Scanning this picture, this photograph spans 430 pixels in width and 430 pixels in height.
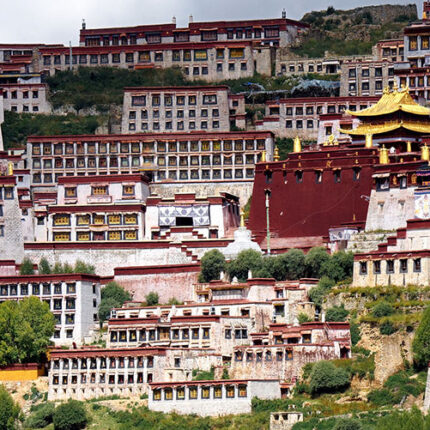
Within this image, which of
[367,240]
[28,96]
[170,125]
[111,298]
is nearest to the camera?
[367,240]

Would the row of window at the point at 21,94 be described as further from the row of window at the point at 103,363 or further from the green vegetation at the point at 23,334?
the row of window at the point at 103,363

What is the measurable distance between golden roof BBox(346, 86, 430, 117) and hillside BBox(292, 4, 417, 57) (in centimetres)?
2740

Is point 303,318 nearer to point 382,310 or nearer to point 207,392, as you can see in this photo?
point 382,310

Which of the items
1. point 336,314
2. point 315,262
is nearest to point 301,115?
point 315,262

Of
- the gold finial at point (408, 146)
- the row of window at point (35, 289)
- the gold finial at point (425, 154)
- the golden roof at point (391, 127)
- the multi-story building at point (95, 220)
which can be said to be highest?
the golden roof at point (391, 127)

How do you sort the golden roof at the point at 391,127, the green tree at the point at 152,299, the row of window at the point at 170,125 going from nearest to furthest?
the green tree at the point at 152,299
the golden roof at the point at 391,127
the row of window at the point at 170,125

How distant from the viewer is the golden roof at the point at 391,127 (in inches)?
4707

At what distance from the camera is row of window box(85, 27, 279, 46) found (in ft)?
496

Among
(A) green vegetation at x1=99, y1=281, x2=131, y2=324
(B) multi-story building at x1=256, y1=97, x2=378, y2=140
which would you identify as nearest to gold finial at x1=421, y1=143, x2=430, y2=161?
(A) green vegetation at x1=99, y1=281, x2=131, y2=324

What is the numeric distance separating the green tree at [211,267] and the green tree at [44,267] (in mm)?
10906

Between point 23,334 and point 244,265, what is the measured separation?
1397cm

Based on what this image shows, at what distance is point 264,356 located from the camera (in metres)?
97.4

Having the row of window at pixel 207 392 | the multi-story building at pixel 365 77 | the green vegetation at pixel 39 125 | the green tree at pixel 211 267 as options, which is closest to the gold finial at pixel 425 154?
the green tree at pixel 211 267

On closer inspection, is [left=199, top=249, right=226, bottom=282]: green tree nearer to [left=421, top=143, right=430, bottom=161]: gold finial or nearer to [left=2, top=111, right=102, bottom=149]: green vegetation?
[left=421, top=143, right=430, bottom=161]: gold finial
